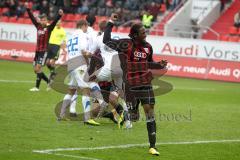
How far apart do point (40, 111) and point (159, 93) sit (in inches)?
254

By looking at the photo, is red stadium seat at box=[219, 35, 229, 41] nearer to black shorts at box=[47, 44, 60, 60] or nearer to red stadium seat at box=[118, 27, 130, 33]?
red stadium seat at box=[118, 27, 130, 33]

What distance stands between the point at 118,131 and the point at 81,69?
81.6 inches

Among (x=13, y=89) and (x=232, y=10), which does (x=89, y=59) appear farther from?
(x=232, y=10)

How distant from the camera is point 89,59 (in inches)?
626

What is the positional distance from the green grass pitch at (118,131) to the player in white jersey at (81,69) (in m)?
0.50

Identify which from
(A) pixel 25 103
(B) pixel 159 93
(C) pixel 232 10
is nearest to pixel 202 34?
(C) pixel 232 10

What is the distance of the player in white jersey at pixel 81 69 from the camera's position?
1545 cm

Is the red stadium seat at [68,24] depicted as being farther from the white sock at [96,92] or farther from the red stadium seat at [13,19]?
the white sock at [96,92]

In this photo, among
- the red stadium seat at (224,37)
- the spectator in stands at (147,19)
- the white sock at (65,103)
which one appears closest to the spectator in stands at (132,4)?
the spectator in stands at (147,19)

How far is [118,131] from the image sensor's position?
14.6 metres

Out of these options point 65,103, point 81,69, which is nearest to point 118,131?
point 65,103

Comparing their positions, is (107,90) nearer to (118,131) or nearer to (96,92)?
(96,92)

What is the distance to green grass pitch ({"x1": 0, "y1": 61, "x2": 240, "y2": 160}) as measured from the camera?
11828mm

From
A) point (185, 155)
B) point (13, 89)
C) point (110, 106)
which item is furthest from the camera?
point (13, 89)
